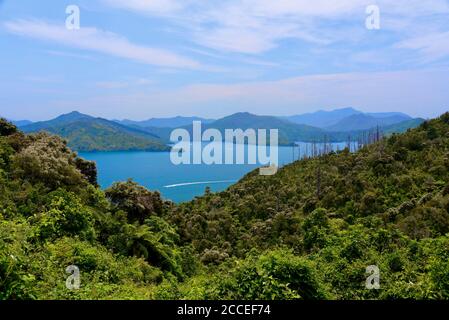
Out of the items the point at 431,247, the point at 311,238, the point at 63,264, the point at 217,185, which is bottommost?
the point at 217,185

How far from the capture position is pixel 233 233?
1121 inches

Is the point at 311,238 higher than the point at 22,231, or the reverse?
the point at 22,231

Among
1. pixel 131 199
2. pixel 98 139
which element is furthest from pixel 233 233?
pixel 98 139

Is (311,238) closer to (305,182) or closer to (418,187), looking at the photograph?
(418,187)

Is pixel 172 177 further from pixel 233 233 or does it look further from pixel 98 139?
pixel 233 233

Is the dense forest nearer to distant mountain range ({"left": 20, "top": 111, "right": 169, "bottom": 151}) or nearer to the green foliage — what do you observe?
the green foliage

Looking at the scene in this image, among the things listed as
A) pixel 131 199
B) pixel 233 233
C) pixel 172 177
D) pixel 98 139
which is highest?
pixel 98 139

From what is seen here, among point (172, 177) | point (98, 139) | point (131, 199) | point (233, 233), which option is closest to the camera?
point (131, 199)

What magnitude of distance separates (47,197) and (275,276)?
352 inches

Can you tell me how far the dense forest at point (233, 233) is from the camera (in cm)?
671

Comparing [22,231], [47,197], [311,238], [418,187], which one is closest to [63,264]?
[22,231]

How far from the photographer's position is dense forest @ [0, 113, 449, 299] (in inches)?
264

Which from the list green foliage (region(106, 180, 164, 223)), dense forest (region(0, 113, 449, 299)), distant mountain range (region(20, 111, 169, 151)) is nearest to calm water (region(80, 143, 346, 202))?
distant mountain range (region(20, 111, 169, 151))

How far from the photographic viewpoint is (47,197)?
1268 centimetres
